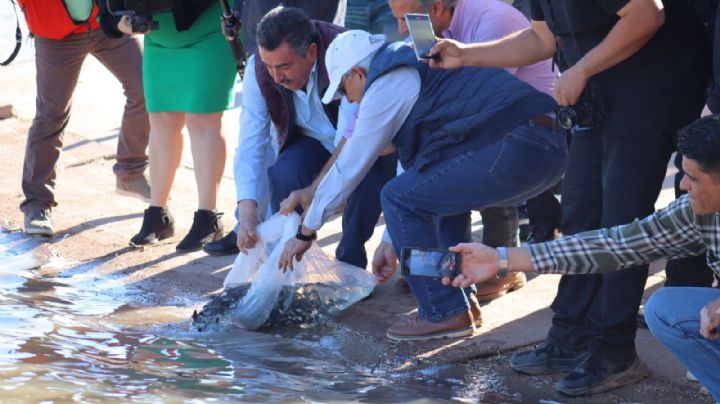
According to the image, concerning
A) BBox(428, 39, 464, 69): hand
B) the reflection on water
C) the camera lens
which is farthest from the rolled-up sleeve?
BBox(428, 39, 464, 69): hand

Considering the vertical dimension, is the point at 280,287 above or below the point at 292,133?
below

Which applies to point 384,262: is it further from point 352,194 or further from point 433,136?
point 433,136

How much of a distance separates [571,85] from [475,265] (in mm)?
773

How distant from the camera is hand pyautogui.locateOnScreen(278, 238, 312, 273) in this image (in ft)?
15.6

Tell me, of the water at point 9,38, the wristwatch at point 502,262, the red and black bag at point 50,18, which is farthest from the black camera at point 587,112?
the water at point 9,38

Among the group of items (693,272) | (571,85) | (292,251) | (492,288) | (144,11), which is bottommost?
(492,288)

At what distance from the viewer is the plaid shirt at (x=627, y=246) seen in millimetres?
3562

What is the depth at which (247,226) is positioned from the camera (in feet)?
16.5

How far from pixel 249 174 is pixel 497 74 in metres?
1.21

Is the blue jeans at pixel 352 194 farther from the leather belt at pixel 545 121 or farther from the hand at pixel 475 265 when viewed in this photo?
the hand at pixel 475 265

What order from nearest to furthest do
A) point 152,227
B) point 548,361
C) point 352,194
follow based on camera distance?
point 548,361 < point 352,194 < point 152,227

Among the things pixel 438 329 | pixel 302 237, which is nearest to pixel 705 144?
pixel 438 329

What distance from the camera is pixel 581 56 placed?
4.13 meters

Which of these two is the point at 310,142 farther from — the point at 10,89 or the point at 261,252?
the point at 10,89
